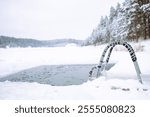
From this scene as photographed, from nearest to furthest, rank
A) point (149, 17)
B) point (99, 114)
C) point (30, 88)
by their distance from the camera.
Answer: point (99, 114)
point (30, 88)
point (149, 17)

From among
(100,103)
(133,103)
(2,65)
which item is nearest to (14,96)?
(100,103)

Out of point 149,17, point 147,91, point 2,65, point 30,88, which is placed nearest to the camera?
point 147,91

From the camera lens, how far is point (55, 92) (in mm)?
4906

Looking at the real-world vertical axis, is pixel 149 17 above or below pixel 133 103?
above

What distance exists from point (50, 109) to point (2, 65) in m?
6.71

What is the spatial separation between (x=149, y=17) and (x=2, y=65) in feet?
22.4

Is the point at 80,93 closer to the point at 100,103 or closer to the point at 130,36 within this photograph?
the point at 100,103

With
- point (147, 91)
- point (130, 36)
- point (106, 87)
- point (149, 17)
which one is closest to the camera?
point (147, 91)

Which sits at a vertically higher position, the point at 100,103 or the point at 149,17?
the point at 149,17

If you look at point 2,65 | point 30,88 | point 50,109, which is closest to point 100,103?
point 50,109

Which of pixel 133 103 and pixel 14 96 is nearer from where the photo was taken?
pixel 133 103

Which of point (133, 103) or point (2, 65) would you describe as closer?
point (133, 103)

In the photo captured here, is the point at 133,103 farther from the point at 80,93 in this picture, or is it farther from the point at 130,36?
the point at 130,36

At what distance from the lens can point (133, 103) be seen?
402 cm
